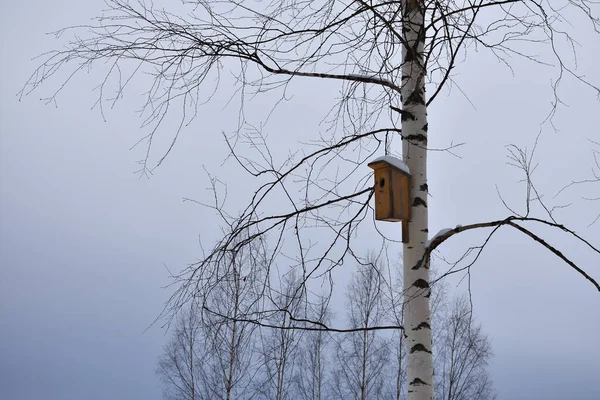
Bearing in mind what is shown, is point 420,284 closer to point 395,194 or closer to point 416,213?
point 416,213

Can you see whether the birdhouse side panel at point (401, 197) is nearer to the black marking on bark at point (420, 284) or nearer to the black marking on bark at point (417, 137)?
the black marking on bark at point (417, 137)

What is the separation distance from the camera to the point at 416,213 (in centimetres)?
306

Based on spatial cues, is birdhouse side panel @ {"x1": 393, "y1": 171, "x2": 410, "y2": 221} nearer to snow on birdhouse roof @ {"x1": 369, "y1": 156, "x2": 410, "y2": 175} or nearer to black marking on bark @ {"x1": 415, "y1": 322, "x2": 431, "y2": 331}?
snow on birdhouse roof @ {"x1": 369, "y1": 156, "x2": 410, "y2": 175}

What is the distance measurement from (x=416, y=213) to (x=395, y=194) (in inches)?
6.2

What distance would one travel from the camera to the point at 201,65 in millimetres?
3127

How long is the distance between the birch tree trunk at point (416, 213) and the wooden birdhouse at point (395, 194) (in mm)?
39

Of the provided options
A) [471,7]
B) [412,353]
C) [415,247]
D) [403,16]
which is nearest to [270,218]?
[415,247]

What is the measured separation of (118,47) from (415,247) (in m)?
1.95

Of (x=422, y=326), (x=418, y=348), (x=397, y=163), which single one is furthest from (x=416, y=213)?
(x=418, y=348)

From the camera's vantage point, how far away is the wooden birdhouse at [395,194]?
10.00 feet

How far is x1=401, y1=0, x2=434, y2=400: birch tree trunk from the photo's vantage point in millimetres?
2818

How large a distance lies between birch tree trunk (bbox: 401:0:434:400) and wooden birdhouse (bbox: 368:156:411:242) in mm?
39

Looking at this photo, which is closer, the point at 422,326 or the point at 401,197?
the point at 422,326

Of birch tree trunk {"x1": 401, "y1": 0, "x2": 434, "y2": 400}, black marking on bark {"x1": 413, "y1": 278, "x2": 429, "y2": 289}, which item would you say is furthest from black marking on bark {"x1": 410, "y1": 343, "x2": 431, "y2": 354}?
black marking on bark {"x1": 413, "y1": 278, "x2": 429, "y2": 289}
